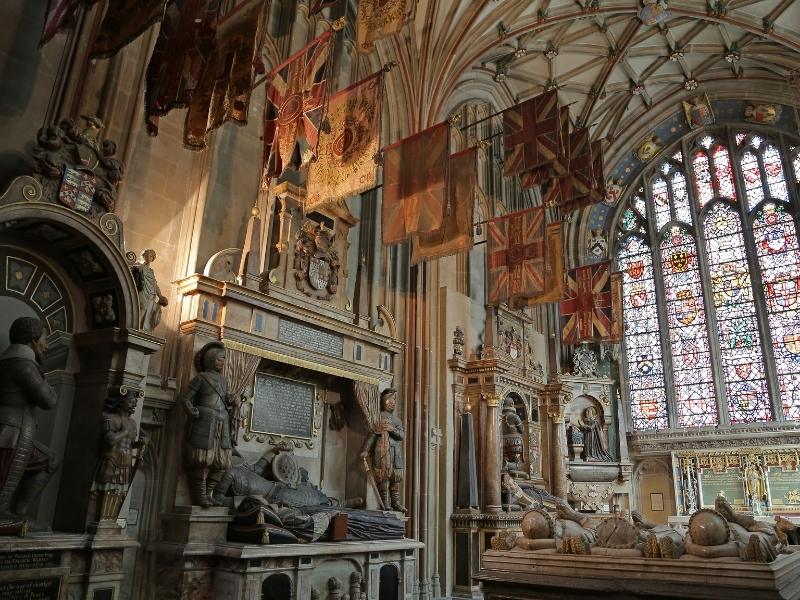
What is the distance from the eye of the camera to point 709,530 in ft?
18.4

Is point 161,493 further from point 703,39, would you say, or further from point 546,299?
point 703,39

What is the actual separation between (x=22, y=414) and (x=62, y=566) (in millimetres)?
1573

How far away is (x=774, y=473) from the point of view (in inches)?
661

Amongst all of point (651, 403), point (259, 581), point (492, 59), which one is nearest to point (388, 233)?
point (259, 581)

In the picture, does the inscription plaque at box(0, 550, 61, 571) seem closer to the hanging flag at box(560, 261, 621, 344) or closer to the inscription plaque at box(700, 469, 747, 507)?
the hanging flag at box(560, 261, 621, 344)

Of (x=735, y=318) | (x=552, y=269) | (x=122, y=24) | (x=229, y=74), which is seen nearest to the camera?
(x=122, y=24)

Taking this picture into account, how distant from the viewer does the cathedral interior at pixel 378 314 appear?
21.7 ft

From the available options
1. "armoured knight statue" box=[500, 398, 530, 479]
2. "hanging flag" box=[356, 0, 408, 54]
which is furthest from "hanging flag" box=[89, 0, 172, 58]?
"armoured knight statue" box=[500, 398, 530, 479]

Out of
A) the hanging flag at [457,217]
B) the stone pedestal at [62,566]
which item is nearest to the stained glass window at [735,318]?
the hanging flag at [457,217]

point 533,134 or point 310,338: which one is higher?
point 533,134

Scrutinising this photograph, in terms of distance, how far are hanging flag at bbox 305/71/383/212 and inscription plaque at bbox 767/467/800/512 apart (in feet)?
47.9

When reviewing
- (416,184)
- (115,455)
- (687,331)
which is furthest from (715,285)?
(115,455)

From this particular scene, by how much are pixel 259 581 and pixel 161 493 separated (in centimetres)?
174

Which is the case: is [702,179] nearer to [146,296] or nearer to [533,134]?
[533,134]
